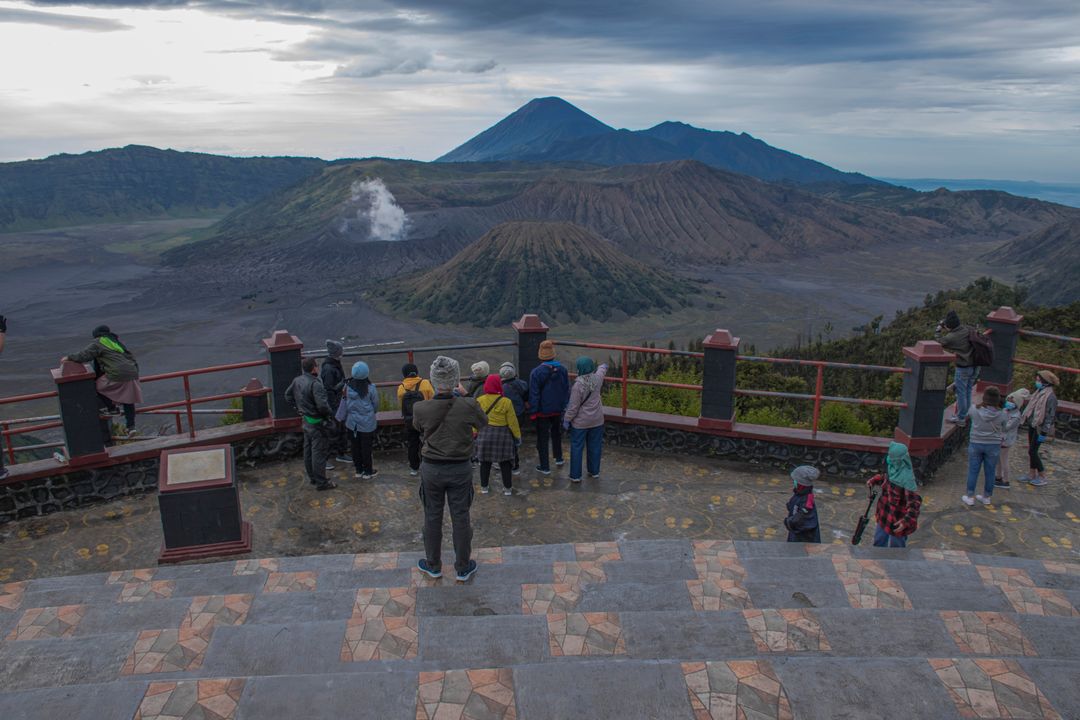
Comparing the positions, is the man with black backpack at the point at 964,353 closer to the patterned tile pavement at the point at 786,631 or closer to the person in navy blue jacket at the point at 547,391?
the person in navy blue jacket at the point at 547,391

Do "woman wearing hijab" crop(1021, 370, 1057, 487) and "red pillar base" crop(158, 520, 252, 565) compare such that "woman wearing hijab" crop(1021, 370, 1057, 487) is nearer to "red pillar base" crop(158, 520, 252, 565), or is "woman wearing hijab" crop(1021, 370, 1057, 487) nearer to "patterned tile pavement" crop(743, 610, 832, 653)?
"patterned tile pavement" crop(743, 610, 832, 653)

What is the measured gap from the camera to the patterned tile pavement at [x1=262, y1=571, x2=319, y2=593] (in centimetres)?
555

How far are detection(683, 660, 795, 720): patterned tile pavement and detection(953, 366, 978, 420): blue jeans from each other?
22.6ft

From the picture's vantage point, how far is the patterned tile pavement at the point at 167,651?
441 centimetres

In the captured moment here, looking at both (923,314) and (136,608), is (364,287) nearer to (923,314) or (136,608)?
(923,314)

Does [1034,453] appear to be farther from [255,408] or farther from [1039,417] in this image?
[255,408]

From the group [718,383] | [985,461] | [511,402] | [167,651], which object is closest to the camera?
[167,651]

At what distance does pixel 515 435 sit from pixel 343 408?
2.00 meters

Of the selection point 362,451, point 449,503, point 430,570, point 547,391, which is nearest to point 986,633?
point 449,503

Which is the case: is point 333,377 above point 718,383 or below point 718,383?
above

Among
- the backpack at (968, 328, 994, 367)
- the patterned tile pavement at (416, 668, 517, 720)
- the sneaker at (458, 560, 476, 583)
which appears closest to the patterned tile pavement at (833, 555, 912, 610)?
the patterned tile pavement at (416, 668, 517, 720)

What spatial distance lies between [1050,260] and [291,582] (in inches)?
4354

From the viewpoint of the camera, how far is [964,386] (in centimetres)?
978

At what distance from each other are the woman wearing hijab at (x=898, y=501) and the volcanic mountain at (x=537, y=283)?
6905cm
